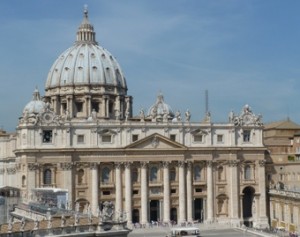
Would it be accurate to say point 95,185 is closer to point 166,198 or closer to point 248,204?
point 166,198

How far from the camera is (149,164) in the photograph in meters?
89.9

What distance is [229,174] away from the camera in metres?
93.4

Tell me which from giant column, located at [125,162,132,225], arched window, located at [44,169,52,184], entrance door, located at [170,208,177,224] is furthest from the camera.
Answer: entrance door, located at [170,208,177,224]

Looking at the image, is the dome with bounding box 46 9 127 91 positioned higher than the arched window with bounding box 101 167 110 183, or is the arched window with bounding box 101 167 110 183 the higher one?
the dome with bounding box 46 9 127 91

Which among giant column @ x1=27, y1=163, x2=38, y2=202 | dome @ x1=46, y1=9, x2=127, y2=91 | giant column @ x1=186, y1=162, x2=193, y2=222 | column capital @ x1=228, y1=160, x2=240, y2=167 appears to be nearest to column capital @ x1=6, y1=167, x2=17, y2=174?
giant column @ x1=27, y1=163, x2=38, y2=202

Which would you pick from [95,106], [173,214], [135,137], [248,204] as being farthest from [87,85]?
[248,204]

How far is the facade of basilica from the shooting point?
8594cm

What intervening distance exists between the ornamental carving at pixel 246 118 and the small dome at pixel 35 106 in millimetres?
26413

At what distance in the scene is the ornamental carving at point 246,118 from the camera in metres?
94.6

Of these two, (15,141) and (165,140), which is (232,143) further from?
(15,141)

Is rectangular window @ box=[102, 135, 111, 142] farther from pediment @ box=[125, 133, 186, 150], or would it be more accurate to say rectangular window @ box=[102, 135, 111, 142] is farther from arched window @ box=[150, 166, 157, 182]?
arched window @ box=[150, 166, 157, 182]

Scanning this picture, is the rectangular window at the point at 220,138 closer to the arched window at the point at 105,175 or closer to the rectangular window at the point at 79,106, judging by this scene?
the arched window at the point at 105,175

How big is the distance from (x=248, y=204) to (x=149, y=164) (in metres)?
16.7

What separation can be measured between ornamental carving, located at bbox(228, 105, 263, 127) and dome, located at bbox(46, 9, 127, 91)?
22.2 m
